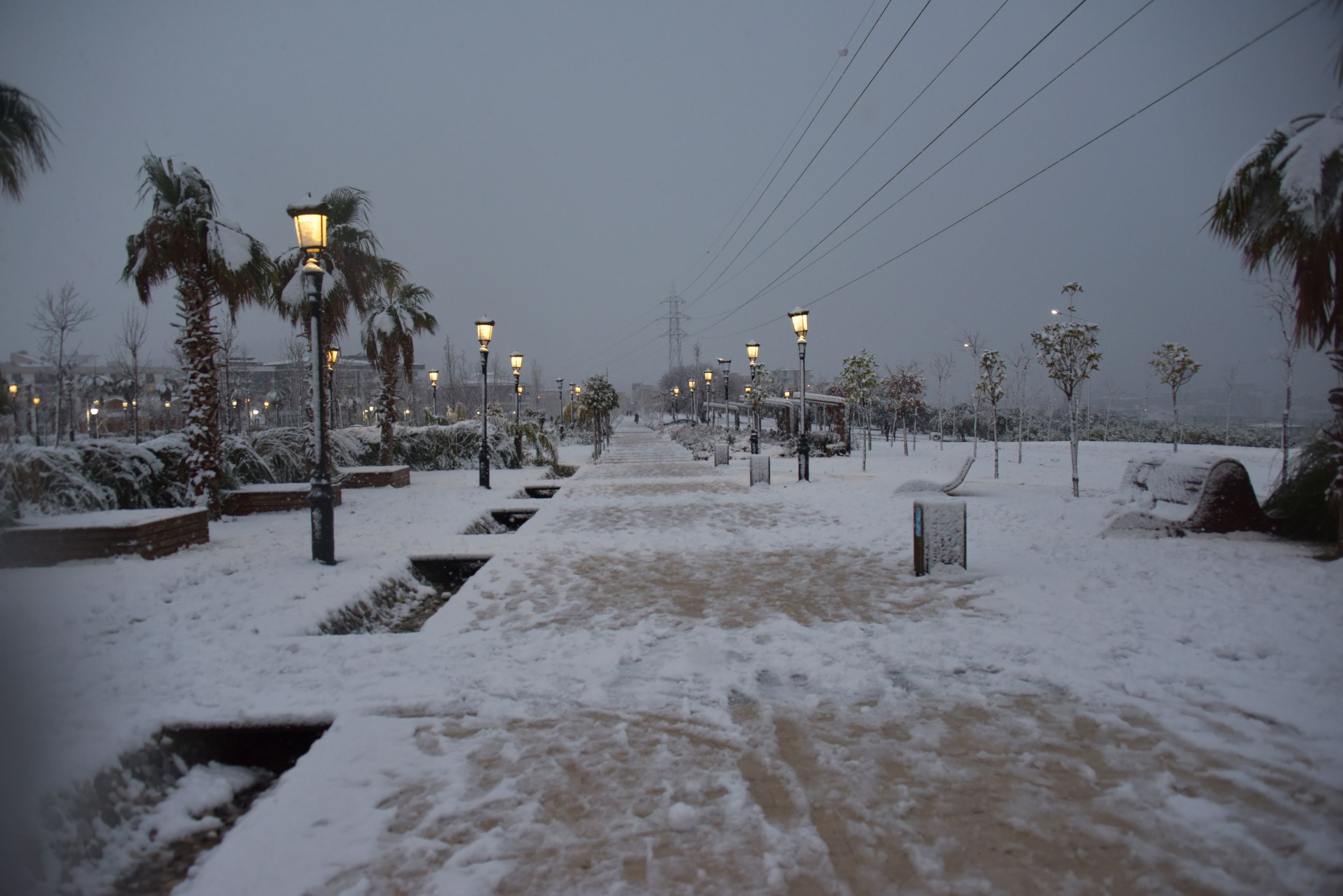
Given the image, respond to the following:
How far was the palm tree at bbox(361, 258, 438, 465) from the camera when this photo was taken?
62.7 feet

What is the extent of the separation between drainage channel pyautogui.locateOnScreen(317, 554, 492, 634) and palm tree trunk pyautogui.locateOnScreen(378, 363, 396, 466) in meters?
12.4

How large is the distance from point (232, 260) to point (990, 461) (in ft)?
80.3

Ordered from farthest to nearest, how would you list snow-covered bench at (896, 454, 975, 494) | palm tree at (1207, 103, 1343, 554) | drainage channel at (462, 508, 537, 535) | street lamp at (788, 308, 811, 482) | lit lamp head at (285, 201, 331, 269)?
1. street lamp at (788, 308, 811, 482)
2. snow-covered bench at (896, 454, 975, 494)
3. drainage channel at (462, 508, 537, 535)
4. lit lamp head at (285, 201, 331, 269)
5. palm tree at (1207, 103, 1343, 554)

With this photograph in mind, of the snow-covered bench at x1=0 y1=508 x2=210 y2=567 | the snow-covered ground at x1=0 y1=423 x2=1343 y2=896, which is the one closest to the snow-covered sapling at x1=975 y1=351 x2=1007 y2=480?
the snow-covered ground at x1=0 y1=423 x2=1343 y2=896

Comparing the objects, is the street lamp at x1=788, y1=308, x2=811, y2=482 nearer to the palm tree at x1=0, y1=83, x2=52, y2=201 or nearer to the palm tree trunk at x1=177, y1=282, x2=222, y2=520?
the palm tree trunk at x1=177, y1=282, x2=222, y2=520

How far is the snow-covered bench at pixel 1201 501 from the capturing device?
747 centimetres

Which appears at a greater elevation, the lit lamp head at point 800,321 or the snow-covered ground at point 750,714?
the lit lamp head at point 800,321

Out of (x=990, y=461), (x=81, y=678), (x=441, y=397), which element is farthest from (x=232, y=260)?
(x=441, y=397)

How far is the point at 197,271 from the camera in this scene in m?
10.5

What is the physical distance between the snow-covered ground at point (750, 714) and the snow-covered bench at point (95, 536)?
34 centimetres

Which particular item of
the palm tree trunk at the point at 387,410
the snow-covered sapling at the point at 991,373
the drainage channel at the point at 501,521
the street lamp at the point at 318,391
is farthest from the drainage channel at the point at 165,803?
the snow-covered sapling at the point at 991,373

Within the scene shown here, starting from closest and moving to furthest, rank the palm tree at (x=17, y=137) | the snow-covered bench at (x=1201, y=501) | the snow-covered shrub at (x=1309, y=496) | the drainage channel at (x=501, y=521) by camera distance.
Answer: the palm tree at (x=17, y=137) < the snow-covered shrub at (x=1309, y=496) < the snow-covered bench at (x=1201, y=501) < the drainage channel at (x=501, y=521)

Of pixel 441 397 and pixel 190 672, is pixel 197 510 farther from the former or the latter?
pixel 441 397

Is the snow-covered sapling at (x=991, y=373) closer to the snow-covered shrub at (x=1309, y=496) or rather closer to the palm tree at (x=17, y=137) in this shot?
the snow-covered shrub at (x=1309, y=496)
